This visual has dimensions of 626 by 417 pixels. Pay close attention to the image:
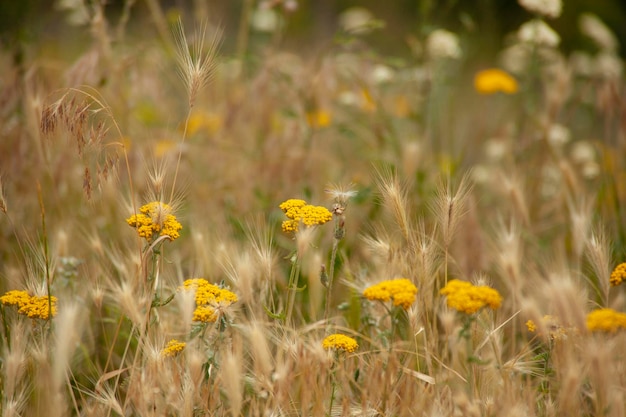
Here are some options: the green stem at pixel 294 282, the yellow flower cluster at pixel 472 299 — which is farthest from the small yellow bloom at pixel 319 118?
the yellow flower cluster at pixel 472 299

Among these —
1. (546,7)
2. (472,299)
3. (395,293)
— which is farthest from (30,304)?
(546,7)

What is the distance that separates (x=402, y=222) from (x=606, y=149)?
107 inches

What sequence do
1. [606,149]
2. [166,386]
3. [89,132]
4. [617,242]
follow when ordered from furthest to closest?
[606,149], [617,242], [89,132], [166,386]

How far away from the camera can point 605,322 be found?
1.45m

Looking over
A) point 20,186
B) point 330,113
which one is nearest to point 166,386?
point 20,186

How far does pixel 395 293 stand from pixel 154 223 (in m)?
0.68

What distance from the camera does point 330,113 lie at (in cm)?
400

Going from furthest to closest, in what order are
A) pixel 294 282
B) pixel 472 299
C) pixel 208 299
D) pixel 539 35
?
pixel 539 35
pixel 294 282
pixel 208 299
pixel 472 299

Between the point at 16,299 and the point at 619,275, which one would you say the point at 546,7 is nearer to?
the point at 619,275

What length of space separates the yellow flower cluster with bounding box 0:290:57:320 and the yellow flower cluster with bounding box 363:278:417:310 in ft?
2.87

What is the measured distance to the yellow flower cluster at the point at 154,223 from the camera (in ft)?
5.39

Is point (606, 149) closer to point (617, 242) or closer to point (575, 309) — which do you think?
point (617, 242)

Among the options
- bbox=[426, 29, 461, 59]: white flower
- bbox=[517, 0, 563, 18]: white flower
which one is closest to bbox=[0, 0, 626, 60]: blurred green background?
bbox=[426, 29, 461, 59]: white flower

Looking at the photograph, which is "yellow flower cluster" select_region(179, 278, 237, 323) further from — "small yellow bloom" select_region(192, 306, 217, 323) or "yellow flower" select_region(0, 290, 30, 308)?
"yellow flower" select_region(0, 290, 30, 308)
